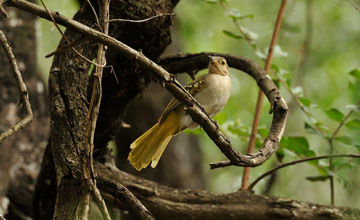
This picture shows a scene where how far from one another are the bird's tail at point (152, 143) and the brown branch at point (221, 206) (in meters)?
0.19

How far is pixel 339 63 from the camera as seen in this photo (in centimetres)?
705

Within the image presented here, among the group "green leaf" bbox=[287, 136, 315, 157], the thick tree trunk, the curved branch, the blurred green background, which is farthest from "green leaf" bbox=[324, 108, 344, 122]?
the thick tree trunk

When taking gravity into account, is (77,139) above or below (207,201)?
above

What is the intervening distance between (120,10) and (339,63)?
5121 millimetres

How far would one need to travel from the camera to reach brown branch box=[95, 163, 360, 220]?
272 centimetres

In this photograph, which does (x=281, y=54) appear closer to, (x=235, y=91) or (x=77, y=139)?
(x=77, y=139)

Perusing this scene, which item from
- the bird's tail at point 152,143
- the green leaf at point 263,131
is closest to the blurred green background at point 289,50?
the green leaf at point 263,131

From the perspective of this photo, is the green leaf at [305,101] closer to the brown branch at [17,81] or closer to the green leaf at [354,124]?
the green leaf at [354,124]

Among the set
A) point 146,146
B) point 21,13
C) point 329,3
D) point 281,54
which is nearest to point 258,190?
point 281,54

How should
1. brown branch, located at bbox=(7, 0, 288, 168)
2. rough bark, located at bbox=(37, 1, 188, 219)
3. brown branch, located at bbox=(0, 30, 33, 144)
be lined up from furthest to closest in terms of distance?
1. rough bark, located at bbox=(37, 1, 188, 219)
2. brown branch, located at bbox=(0, 30, 33, 144)
3. brown branch, located at bbox=(7, 0, 288, 168)

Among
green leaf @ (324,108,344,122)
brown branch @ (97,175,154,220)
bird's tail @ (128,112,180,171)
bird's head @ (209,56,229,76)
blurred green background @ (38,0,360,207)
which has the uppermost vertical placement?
blurred green background @ (38,0,360,207)

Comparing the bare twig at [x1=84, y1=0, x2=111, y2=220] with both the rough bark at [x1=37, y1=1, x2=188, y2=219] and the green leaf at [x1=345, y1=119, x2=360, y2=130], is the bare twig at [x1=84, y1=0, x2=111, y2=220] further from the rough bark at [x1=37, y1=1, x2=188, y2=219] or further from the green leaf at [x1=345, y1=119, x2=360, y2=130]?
the green leaf at [x1=345, y1=119, x2=360, y2=130]

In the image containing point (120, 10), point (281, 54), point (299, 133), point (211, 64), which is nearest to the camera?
point (120, 10)

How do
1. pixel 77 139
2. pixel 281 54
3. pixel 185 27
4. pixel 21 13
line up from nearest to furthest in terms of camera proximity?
pixel 77 139 < pixel 281 54 < pixel 21 13 < pixel 185 27
